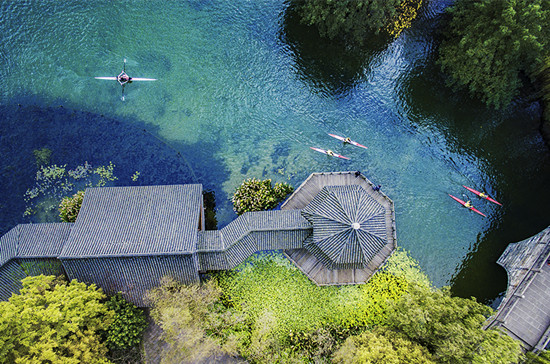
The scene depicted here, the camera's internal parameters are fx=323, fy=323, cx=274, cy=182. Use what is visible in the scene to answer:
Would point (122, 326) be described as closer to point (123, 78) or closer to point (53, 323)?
point (53, 323)

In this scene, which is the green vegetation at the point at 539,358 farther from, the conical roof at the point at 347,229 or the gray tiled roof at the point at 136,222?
the gray tiled roof at the point at 136,222

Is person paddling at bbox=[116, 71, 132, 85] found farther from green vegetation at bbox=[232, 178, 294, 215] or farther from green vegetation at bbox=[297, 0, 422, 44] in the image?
green vegetation at bbox=[297, 0, 422, 44]

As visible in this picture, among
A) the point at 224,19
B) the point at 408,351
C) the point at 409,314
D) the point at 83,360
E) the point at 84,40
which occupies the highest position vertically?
the point at 224,19

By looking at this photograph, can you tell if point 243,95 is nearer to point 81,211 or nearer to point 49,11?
point 81,211

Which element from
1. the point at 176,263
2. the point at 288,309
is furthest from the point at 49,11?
the point at 288,309

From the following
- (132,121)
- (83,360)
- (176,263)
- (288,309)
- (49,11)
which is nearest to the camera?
(83,360)

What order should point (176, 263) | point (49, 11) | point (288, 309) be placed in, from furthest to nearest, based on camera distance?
point (49, 11) < point (288, 309) < point (176, 263)

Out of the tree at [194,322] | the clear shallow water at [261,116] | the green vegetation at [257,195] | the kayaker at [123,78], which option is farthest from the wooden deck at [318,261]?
the kayaker at [123,78]
